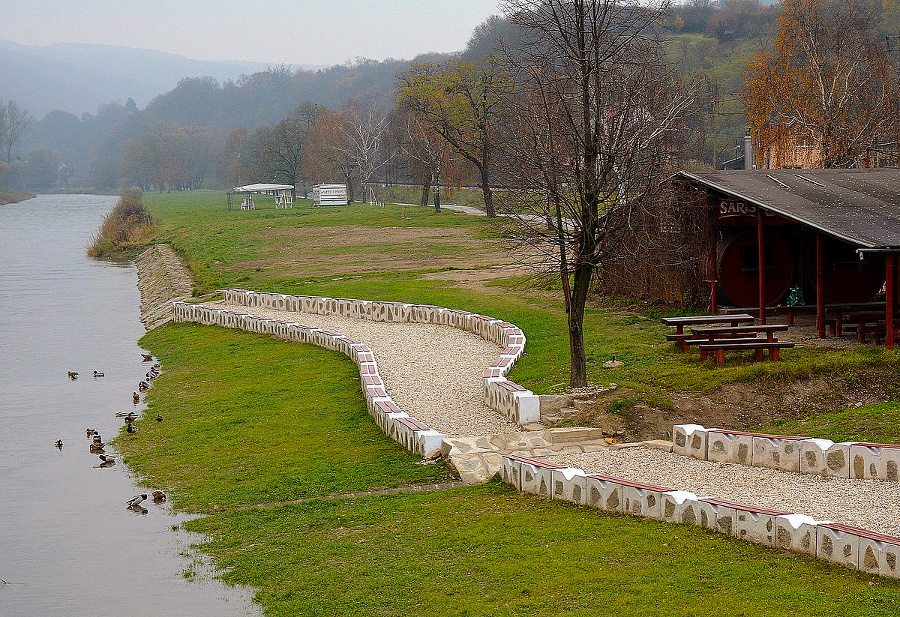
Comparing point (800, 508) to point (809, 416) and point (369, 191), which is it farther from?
point (369, 191)

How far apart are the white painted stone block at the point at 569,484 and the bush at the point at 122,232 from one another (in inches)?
2090

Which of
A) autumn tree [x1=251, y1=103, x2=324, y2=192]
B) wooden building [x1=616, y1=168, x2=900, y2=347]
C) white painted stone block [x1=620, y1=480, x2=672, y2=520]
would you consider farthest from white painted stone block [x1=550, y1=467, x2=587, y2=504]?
autumn tree [x1=251, y1=103, x2=324, y2=192]

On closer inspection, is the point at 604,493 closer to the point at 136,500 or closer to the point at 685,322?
the point at 136,500

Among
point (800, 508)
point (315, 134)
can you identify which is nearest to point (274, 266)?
point (800, 508)

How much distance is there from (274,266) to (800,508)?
33.7 m

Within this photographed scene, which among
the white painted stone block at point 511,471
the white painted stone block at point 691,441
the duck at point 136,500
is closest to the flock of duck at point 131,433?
the duck at point 136,500

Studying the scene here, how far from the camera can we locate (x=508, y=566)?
28.3 ft

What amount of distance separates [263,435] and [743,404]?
23.4 ft

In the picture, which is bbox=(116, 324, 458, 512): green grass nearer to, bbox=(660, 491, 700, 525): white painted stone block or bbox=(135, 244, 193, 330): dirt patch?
bbox=(660, 491, 700, 525): white painted stone block

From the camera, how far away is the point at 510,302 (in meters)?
26.5

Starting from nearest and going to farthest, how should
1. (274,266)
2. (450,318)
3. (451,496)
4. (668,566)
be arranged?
(668,566) < (451,496) < (450,318) < (274,266)

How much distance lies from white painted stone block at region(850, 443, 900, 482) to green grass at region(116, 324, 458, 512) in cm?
463

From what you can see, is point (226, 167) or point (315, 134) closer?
point (315, 134)

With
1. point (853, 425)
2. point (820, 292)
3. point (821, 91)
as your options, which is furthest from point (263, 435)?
point (821, 91)
